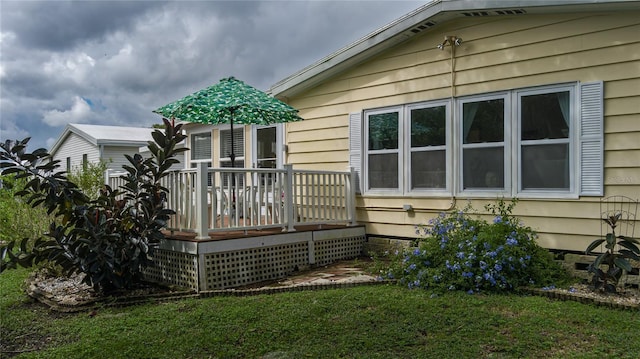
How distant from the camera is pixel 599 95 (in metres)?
5.43

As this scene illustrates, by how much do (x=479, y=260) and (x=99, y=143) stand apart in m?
17.9

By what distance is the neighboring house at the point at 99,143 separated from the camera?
1962cm

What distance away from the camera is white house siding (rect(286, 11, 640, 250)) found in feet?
17.5

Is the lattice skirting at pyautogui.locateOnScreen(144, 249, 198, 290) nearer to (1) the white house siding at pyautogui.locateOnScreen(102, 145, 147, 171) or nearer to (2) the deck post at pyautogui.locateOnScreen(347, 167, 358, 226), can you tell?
(2) the deck post at pyautogui.locateOnScreen(347, 167, 358, 226)

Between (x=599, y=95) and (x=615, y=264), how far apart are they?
196 centimetres

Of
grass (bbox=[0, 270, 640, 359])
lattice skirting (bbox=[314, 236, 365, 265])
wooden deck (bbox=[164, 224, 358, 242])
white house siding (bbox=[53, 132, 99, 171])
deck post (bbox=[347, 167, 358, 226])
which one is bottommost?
grass (bbox=[0, 270, 640, 359])

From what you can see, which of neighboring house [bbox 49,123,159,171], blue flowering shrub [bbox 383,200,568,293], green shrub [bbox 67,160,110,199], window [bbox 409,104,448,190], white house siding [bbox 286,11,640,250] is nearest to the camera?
blue flowering shrub [bbox 383,200,568,293]

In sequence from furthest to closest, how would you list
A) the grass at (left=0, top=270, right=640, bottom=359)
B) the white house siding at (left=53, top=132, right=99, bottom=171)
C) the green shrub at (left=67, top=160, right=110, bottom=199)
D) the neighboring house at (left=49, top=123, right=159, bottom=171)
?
1. the white house siding at (left=53, top=132, right=99, bottom=171)
2. the neighboring house at (left=49, top=123, right=159, bottom=171)
3. the green shrub at (left=67, top=160, right=110, bottom=199)
4. the grass at (left=0, top=270, right=640, bottom=359)

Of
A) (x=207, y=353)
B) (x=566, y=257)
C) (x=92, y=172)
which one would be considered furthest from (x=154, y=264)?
(x=566, y=257)

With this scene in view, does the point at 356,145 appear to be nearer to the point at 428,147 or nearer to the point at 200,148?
the point at 428,147

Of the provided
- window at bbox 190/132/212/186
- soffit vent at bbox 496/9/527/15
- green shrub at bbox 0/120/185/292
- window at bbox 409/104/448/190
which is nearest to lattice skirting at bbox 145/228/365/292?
green shrub at bbox 0/120/185/292

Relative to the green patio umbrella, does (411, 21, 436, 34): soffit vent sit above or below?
above

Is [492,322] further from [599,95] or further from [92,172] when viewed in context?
[92,172]

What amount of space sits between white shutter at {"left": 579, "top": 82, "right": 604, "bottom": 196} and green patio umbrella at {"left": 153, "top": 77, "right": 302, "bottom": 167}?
3.87 meters
